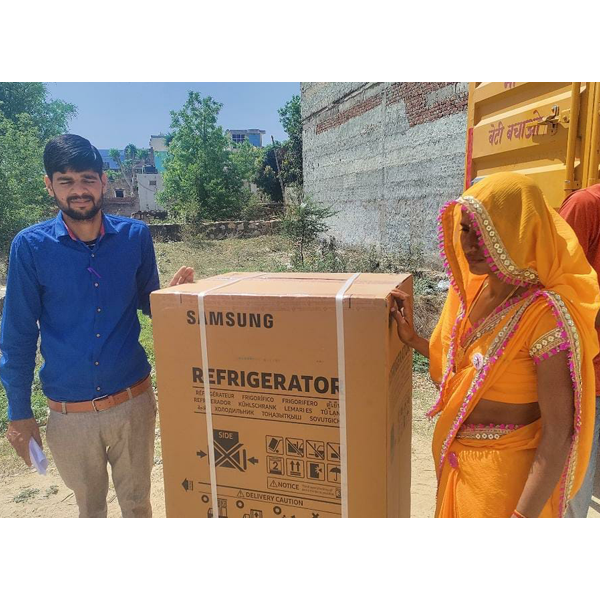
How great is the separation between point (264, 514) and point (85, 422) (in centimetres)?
83

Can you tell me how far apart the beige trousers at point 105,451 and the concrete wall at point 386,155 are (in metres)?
4.80

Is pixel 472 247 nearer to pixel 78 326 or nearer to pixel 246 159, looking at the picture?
pixel 78 326

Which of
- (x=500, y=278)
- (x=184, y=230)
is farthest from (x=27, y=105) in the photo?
(x=500, y=278)

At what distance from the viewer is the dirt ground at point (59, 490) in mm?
2678

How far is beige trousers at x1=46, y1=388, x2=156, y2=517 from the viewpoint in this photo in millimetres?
1812

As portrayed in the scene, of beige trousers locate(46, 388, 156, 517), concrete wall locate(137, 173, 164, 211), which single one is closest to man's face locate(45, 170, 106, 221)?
beige trousers locate(46, 388, 156, 517)

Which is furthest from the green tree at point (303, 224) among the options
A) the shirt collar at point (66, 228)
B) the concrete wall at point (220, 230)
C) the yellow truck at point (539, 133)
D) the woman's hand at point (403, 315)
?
the woman's hand at point (403, 315)

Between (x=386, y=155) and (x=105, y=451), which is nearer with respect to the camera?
(x=105, y=451)

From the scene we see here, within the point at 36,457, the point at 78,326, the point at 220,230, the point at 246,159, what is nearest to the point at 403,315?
the point at 78,326

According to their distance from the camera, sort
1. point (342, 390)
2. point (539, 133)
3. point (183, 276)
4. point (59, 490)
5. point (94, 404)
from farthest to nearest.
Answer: point (59, 490)
point (539, 133)
point (94, 404)
point (183, 276)
point (342, 390)

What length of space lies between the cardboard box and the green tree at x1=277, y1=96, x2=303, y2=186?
1916cm

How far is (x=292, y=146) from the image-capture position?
22000 mm

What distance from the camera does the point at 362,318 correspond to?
4.00 ft

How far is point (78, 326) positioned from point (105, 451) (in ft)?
1.74
